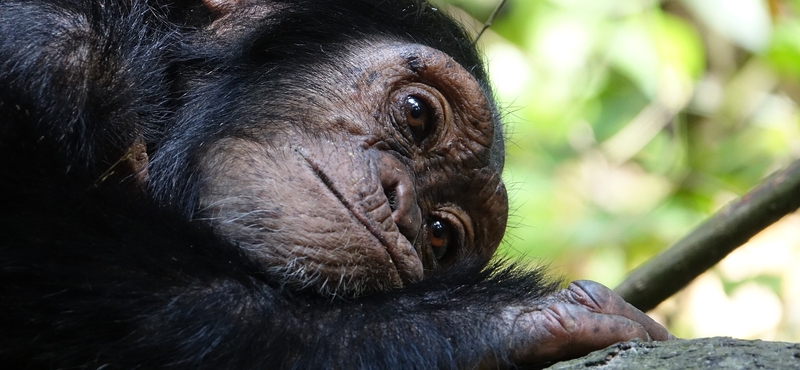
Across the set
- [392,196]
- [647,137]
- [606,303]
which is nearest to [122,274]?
[392,196]

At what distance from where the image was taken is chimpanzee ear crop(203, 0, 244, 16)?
298 centimetres

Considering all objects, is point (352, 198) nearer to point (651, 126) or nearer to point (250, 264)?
point (250, 264)

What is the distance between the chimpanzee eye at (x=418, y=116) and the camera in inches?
115

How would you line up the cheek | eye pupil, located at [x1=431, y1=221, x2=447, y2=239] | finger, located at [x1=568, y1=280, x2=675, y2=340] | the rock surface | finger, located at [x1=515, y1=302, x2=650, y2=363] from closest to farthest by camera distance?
the rock surface
finger, located at [x1=515, y1=302, x2=650, y2=363]
finger, located at [x1=568, y1=280, x2=675, y2=340]
the cheek
eye pupil, located at [x1=431, y1=221, x2=447, y2=239]

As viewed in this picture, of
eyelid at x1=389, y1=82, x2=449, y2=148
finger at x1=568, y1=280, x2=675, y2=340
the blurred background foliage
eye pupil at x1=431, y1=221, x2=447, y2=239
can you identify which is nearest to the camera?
finger at x1=568, y1=280, x2=675, y2=340

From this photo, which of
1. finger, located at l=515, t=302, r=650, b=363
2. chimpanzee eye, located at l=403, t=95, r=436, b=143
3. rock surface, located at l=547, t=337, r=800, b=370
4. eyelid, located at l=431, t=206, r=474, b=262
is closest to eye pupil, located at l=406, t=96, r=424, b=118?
chimpanzee eye, located at l=403, t=95, r=436, b=143

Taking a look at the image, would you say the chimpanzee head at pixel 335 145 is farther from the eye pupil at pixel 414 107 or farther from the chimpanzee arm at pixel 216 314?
the chimpanzee arm at pixel 216 314

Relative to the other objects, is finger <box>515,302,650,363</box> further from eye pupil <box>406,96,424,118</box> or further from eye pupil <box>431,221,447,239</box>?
eye pupil <box>406,96,424,118</box>

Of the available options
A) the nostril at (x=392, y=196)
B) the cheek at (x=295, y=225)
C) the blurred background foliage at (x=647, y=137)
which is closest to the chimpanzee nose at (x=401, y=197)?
the nostril at (x=392, y=196)

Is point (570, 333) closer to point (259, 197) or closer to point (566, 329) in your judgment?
point (566, 329)

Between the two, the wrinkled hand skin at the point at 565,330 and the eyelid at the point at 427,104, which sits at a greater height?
the eyelid at the point at 427,104

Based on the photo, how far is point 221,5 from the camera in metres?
2.99

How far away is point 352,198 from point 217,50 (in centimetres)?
82

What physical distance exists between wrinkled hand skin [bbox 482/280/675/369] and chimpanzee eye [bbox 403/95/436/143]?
973mm
